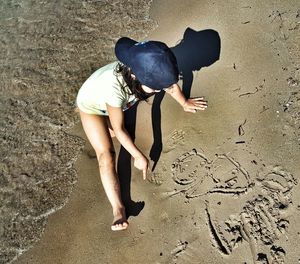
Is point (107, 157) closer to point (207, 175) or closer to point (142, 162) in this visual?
point (142, 162)

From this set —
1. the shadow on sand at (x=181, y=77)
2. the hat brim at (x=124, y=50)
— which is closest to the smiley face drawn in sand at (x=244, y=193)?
the shadow on sand at (x=181, y=77)

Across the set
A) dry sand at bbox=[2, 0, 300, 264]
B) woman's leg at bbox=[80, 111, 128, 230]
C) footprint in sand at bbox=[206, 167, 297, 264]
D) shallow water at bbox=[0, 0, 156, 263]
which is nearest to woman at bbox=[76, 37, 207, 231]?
woman's leg at bbox=[80, 111, 128, 230]

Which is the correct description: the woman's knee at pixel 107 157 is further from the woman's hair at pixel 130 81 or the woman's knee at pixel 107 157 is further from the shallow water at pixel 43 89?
the woman's hair at pixel 130 81

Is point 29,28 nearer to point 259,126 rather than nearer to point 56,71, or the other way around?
point 56,71

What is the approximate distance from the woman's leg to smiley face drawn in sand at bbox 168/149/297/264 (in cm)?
40

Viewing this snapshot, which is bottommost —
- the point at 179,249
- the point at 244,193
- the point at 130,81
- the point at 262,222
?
the point at 179,249

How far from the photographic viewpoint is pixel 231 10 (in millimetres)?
4062

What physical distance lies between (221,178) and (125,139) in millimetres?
715

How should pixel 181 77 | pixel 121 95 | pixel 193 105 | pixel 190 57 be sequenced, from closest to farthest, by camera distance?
pixel 121 95 → pixel 193 105 → pixel 181 77 → pixel 190 57

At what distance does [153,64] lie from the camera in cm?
284

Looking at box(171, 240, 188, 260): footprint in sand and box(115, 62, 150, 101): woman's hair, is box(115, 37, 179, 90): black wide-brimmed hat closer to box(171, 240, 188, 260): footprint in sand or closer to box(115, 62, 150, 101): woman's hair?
box(115, 62, 150, 101): woman's hair

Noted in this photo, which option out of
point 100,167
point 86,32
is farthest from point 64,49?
point 100,167

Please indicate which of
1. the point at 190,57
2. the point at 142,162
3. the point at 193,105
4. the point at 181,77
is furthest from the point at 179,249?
the point at 190,57

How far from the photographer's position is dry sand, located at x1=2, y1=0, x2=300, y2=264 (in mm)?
2771
